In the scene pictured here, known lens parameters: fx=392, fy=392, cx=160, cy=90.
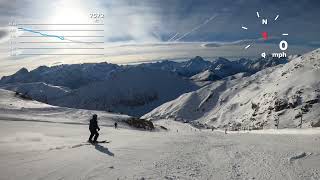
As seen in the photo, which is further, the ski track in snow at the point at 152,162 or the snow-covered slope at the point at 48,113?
the snow-covered slope at the point at 48,113

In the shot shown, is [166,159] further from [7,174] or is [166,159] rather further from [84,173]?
[7,174]

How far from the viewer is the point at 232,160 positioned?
18.7 metres

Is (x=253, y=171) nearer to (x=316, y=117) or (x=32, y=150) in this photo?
(x=32, y=150)

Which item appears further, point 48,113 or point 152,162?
point 48,113

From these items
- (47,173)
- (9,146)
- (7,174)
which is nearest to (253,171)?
(47,173)

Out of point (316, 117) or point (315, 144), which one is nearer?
Answer: point (315, 144)

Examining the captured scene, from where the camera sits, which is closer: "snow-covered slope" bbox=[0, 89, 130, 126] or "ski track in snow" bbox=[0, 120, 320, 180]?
"ski track in snow" bbox=[0, 120, 320, 180]

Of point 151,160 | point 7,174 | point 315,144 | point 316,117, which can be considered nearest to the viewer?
point 7,174

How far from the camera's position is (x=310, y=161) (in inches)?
760

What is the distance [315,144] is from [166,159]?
1311 cm

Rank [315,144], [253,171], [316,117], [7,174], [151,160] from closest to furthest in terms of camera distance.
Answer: [7,174]
[253,171]
[151,160]
[315,144]
[316,117]

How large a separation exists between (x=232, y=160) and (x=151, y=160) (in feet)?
13.5

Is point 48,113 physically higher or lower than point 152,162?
lower

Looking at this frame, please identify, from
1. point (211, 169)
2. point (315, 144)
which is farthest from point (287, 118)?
point (211, 169)
